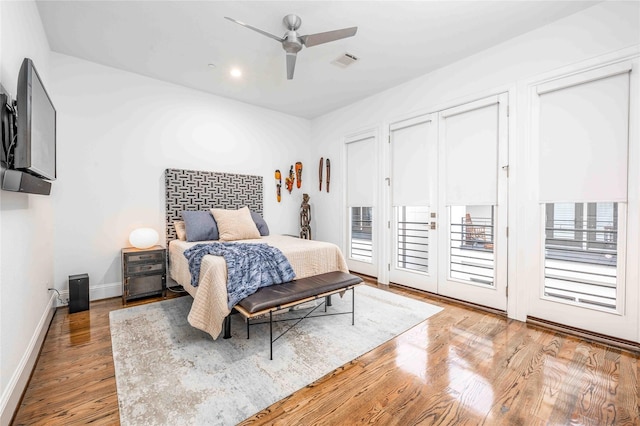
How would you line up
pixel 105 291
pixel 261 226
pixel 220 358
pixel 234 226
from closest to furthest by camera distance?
pixel 220 358, pixel 105 291, pixel 234 226, pixel 261 226

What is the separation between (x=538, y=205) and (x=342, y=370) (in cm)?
240

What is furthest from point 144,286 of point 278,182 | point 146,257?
point 278,182

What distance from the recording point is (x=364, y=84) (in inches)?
151

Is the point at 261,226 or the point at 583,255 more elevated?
the point at 261,226

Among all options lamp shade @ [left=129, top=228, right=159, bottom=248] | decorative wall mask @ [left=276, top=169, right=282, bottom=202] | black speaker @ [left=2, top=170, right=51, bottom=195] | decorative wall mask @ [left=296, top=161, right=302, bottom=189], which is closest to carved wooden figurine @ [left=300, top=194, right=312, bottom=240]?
decorative wall mask @ [left=296, top=161, right=302, bottom=189]

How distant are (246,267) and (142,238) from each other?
1.78 m

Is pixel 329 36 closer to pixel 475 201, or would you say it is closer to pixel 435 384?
pixel 475 201

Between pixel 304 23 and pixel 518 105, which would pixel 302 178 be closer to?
pixel 304 23

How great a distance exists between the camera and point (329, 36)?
235 cm

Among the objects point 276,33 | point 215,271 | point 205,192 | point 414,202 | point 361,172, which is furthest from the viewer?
point 361,172

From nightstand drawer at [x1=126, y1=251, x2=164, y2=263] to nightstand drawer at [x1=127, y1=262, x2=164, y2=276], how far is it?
5 centimetres

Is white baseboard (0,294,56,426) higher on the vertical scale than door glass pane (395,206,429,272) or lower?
lower

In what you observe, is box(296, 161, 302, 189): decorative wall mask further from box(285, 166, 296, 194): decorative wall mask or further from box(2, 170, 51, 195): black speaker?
box(2, 170, 51, 195): black speaker

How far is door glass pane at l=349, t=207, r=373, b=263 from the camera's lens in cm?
432
